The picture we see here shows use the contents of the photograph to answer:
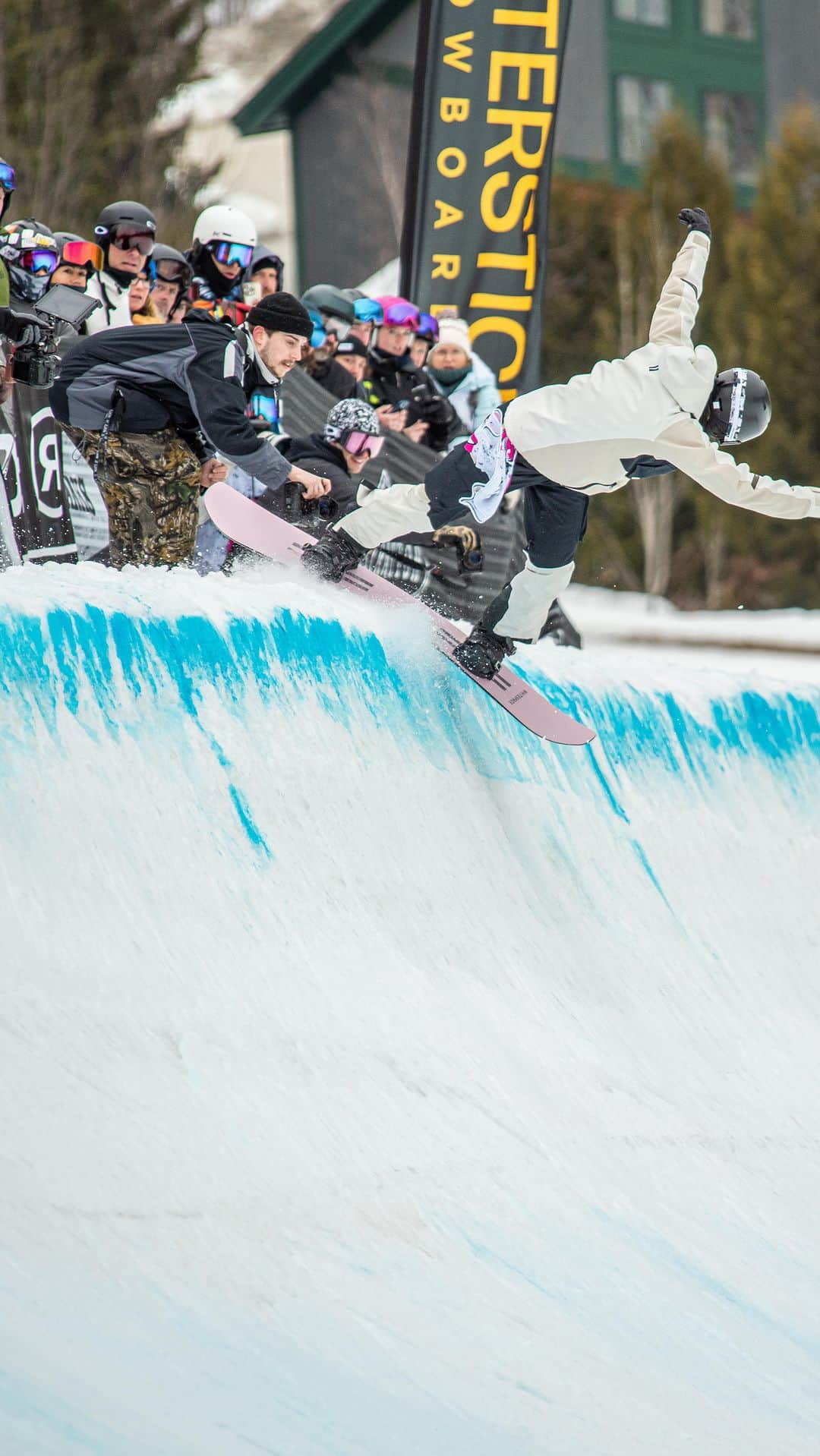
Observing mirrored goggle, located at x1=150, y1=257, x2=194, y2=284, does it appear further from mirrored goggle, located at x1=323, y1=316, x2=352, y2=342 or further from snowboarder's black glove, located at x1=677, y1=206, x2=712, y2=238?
snowboarder's black glove, located at x1=677, y1=206, x2=712, y2=238

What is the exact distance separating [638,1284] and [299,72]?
2315 cm

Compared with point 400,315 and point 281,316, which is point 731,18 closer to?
point 400,315

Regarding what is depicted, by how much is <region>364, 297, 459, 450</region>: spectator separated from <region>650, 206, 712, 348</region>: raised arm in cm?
274

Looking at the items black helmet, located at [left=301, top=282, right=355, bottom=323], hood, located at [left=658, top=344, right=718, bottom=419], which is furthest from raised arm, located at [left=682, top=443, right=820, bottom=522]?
black helmet, located at [left=301, top=282, right=355, bottom=323]

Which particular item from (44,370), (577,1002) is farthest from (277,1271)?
(44,370)

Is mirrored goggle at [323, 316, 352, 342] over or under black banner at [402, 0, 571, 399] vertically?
under

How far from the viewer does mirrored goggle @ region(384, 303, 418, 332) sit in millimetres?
8211

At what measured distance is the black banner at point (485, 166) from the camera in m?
9.32

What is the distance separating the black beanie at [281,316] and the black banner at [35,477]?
1.05 m

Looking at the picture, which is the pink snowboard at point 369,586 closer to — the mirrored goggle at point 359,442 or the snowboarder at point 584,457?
the snowboarder at point 584,457

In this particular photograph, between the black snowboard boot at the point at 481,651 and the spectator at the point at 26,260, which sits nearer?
the black snowboard boot at the point at 481,651

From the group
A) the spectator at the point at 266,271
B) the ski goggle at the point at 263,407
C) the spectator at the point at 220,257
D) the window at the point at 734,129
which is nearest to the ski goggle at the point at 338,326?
the spectator at the point at 266,271

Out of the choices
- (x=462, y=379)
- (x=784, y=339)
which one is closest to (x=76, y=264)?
(x=462, y=379)

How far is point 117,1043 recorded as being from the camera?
3.52m
